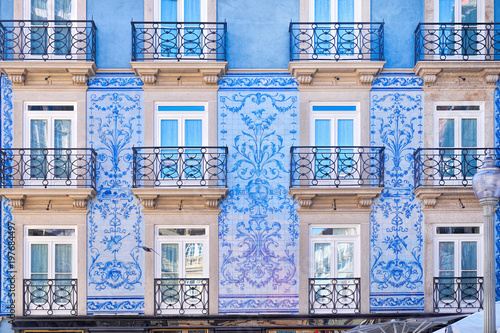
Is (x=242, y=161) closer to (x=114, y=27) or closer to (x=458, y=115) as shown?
(x=114, y=27)

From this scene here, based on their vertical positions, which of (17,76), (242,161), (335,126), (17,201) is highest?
(17,76)

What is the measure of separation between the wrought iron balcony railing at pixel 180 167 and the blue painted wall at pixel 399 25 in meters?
4.20

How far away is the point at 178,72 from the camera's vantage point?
→ 15.3 m

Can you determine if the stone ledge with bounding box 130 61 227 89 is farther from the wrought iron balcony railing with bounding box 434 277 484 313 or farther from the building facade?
the wrought iron balcony railing with bounding box 434 277 484 313

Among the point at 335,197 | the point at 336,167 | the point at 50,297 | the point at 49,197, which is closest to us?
the point at 50,297

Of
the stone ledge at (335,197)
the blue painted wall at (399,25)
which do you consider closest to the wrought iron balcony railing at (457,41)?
the blue painted wall at (399,25)

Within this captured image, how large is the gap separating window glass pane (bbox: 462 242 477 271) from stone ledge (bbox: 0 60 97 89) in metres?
8.65

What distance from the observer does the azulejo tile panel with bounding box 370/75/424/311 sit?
15.1 m

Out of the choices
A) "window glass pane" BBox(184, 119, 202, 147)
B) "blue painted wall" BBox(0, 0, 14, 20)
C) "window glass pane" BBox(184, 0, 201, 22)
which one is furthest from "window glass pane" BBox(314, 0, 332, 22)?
"blue painted wall" BBox(0, 0, 14, 20)

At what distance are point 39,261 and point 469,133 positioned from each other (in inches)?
373

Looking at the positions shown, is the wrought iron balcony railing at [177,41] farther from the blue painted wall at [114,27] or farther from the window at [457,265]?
the window at [457,265]

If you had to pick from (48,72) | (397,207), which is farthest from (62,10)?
(397,207)

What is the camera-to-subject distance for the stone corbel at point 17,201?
1489 centimetres

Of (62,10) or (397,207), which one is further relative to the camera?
(62,10)
